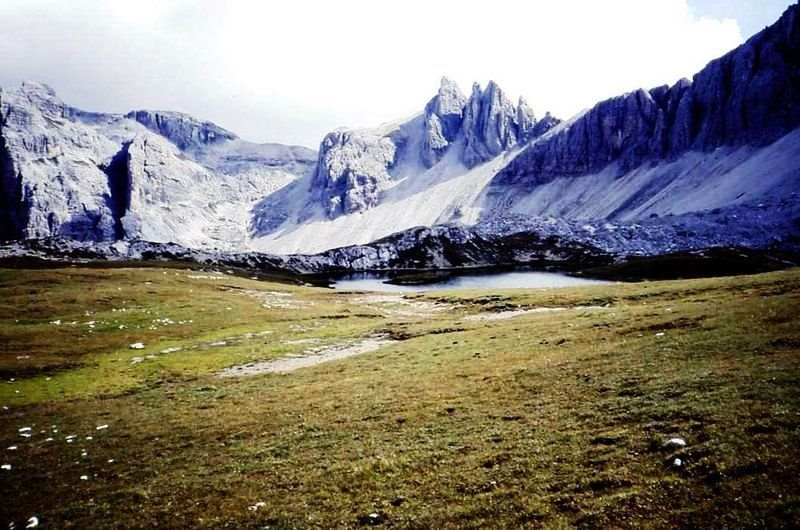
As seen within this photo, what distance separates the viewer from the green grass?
15164 millimetres

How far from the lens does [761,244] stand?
Result: 19162 centimetres

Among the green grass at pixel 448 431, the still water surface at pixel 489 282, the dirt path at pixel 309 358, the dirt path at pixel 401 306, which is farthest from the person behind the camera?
the still water surface at pixel 489 282

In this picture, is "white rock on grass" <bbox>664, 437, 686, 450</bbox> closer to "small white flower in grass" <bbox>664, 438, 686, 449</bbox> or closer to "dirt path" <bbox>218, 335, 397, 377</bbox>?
"small white flower in grass" <bbox>664, 438, 686, 449</bbox>

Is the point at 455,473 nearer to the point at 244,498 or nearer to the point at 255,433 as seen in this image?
→ the point at 244,498

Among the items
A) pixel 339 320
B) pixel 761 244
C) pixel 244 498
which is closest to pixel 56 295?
pixel 339 320

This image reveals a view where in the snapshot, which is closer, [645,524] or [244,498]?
[645,524]

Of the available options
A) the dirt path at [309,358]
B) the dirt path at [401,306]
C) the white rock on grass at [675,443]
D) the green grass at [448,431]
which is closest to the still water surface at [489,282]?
the dirt path at [401,306]

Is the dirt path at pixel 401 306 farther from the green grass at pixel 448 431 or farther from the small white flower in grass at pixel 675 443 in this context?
the small white flower in grass at pixel 675 443

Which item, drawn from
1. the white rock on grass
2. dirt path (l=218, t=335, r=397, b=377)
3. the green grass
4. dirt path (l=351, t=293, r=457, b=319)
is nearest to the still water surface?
dirt path (l=351, t=293, r=457, b=319)

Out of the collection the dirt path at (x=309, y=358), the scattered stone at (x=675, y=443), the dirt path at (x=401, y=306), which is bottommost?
the dirt path at (x=309, y=358)

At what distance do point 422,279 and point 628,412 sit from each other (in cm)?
16512

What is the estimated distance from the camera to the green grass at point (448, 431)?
15164 mm

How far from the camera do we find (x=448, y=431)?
23219 millimetres

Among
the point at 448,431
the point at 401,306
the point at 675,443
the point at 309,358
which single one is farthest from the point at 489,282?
the point at 675,443
